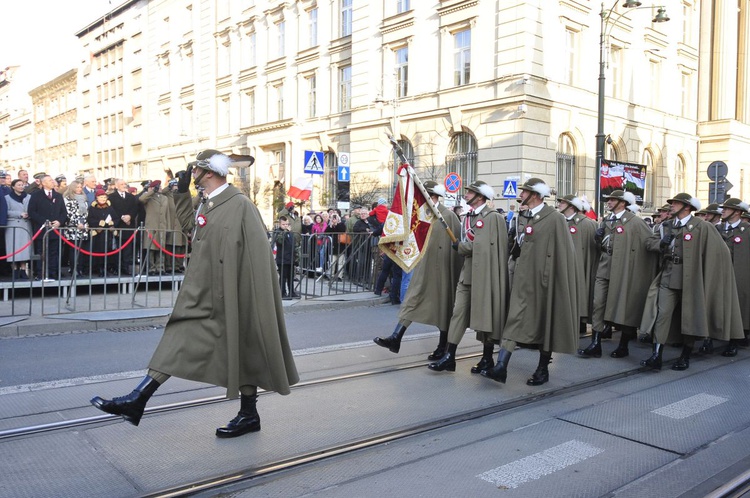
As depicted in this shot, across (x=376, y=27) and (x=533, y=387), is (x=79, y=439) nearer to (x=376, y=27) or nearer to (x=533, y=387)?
(x=533, y=387)

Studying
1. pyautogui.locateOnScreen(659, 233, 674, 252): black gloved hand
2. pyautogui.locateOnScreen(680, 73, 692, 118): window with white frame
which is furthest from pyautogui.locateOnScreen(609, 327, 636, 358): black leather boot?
pyautogui.locateOnScreen(680, 73, 692, 118): window with white frame

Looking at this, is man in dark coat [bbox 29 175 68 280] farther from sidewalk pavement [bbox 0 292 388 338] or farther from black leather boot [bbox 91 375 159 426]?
black leather boot [bbox 91 375 159 426]

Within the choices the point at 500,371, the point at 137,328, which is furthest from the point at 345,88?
the point at 500,371

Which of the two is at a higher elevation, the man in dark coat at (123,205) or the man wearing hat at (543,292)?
the man in dark coat at (123,205)

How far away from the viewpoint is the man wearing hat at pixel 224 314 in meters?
4.56

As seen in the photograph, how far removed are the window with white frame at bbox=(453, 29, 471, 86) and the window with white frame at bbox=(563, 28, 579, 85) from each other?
12.2 feet

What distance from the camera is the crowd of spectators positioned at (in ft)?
35.4

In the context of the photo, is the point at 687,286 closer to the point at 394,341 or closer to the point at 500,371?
the point at 500,371

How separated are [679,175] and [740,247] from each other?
1041 inches

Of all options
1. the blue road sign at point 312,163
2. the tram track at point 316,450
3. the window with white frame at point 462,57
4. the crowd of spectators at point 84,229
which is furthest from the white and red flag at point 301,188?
the window with white frame at point 462,57

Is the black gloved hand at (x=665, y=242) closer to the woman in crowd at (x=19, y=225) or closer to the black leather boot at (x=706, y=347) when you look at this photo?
the black leather boot at (x=706, y=347)

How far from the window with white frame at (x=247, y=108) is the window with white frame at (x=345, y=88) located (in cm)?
789

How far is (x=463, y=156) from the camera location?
26.5 m

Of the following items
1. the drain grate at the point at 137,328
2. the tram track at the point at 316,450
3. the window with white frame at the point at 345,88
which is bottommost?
the tram track at the point at 316,450
